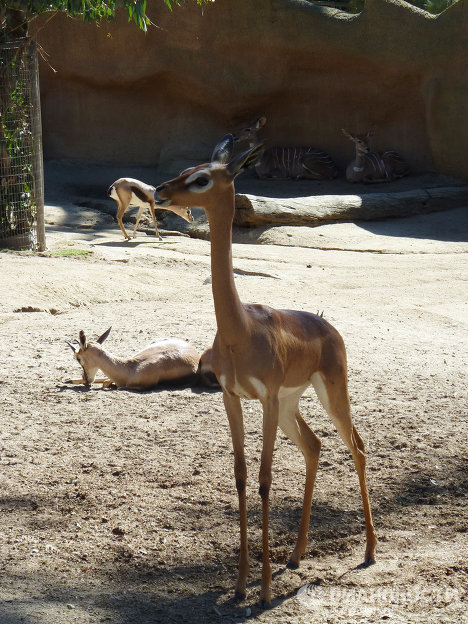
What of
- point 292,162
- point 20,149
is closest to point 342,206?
point 292,162

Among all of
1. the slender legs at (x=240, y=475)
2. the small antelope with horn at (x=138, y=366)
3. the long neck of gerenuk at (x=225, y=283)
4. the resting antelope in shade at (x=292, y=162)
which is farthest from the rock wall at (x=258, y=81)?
the slender legs at (x=240, y=475)

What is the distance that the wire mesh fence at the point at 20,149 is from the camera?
9.92 m

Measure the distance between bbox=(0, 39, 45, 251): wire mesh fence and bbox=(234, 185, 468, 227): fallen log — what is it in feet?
10.2

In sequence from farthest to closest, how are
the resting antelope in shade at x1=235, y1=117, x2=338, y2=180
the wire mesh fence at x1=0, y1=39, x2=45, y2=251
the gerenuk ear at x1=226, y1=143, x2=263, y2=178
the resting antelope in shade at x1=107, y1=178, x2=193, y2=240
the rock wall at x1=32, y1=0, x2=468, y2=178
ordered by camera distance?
the resting antelope in shade at x1=235, y1=117, x2=338, y2=180
the rock wall at x1=32, y1=0, x2=468, y2=178
the resting antelope in shade at x1=107, y1=178, x2=193, y2=240
the wire mesh fence at x1=0, y1=39, x2=45, y2=251
the gerenuk ear at x1=226, y1=143, x2=263, y2=178

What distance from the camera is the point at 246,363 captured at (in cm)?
336

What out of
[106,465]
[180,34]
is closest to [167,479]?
[106,465]

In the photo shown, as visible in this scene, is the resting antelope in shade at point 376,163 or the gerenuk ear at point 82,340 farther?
the resting antelope in shade at point 376,163

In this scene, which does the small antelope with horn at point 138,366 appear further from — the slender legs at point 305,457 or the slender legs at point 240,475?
the slender legs at point 240,475

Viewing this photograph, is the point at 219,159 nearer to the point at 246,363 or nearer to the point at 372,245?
the point at 246,363

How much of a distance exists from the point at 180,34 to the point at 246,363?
44.2 ft

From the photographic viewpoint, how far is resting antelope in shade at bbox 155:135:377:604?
10.7ft

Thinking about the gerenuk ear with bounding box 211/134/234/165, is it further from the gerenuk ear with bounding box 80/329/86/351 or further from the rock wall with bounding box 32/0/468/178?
the rock wall with bounding box 32/0/468/178

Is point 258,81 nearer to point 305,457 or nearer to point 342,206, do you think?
point 342,206

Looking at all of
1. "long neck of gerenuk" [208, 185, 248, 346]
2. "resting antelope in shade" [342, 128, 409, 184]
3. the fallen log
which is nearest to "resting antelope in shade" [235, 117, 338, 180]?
"resting antelope in shade" [342, 128, 409, 184]
